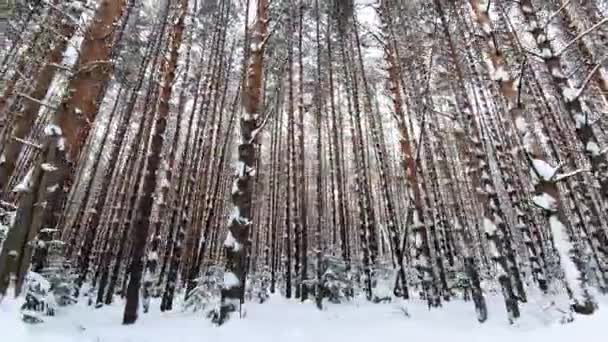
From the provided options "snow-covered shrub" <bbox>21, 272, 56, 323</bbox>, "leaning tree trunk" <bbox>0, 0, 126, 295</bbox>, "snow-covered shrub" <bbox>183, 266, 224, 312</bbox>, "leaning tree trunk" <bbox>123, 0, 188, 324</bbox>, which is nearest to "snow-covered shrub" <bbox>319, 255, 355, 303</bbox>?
"snow-covered shrub" <bbox>183, 266, 224, 312</bbox>

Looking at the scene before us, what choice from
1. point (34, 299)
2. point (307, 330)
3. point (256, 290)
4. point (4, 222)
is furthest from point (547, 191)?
point (256, 290)

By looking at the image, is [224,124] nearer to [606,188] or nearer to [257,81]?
[257,81]

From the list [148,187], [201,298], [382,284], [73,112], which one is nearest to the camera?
[73,112]

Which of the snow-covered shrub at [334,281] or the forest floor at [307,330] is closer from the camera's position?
the forest floor at [307,330]

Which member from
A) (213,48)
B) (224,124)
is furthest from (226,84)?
(224,124)

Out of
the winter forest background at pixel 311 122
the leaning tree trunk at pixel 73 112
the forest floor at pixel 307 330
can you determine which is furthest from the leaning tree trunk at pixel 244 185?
the leaning tree trunk at pixel 73 112

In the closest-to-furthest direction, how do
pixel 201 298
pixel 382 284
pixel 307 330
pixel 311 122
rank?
1. pixel 307 330
2. pixel 201 298
3. pixel 382 284
4. pixel 311 122

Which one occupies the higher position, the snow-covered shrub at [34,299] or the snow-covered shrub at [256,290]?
the snow-covered shrub at [256,290]

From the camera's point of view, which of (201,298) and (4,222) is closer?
(4,222)

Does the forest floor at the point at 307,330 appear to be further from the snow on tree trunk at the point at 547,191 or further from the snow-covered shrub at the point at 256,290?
the snow-covered shrub at the point at 256,290

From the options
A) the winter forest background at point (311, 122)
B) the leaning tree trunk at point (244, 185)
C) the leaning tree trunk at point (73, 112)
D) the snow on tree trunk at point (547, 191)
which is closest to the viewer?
the snow on tree trunk at point (547, 191)

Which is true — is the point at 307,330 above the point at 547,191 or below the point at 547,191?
below

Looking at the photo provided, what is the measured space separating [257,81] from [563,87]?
206 inches

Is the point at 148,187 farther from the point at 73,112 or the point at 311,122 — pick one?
the point at 311,122
